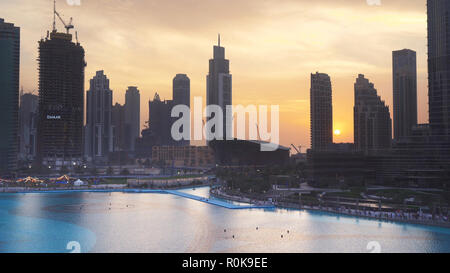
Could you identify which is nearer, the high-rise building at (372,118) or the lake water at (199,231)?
the lake water at (199,231)

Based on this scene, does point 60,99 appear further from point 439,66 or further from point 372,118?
point 439,66

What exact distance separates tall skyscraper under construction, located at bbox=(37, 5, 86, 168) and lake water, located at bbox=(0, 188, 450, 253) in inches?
3231

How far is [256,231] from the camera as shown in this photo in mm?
36406

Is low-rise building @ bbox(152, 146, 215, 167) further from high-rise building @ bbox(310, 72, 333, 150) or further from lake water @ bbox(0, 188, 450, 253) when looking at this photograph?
lake water @ bbox(0, 188, 450, 253)

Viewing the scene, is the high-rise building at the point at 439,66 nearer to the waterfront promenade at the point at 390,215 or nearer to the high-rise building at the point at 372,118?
the waterfront promenade at the point at 390,215

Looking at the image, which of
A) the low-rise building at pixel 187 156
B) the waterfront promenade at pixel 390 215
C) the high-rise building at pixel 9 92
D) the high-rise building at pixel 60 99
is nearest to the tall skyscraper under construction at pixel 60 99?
the high-rise building at pixel 60 99

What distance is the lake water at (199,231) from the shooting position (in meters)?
30.8

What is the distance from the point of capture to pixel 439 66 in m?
79.7

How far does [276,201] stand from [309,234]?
18507 millimetres

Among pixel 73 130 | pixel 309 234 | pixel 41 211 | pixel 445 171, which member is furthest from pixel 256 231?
pixel 73 130

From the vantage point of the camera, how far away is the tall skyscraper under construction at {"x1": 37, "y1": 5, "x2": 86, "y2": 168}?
127 meters

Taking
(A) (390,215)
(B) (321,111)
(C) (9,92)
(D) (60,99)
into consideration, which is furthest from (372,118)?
(C) (9,92)

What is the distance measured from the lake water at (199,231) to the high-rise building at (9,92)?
226 feet
